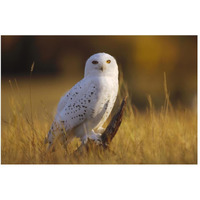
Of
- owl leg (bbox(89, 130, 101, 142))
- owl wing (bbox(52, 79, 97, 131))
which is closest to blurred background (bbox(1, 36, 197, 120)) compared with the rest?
owl wing (bbox(52, 79, 97, 131))

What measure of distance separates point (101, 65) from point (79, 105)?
0.38 m

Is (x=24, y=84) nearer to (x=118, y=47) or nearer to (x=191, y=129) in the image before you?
(x=118, y=47)

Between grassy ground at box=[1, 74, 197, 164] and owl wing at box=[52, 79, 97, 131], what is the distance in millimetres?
159

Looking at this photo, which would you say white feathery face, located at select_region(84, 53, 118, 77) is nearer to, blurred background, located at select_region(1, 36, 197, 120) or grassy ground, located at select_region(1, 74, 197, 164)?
grassy ground, located at select_region(1, 74, 197, 164)

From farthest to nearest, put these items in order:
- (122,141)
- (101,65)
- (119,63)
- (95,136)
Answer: (119,63), (122,141), (95,136), (101,65)

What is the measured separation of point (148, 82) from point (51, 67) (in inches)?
53.9

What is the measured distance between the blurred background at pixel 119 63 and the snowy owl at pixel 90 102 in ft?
4.38

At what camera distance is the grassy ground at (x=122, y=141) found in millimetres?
2871

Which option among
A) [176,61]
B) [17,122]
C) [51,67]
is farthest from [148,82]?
[17,122]

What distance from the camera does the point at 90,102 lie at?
291 cm

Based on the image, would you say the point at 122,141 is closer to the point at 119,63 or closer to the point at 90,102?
the point at 90,102

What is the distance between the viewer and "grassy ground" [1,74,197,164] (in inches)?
113

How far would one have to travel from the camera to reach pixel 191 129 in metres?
3.20

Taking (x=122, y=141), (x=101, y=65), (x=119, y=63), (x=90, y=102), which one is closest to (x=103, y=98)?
(x=90, y=102)
